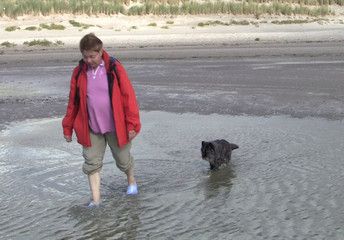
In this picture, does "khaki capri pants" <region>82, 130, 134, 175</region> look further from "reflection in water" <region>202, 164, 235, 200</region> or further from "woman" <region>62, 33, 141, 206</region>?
"reflection in water" <region>202, 164, 235, 200</region>

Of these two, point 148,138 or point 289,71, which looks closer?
point 148,138

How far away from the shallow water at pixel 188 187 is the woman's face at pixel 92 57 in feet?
4.45

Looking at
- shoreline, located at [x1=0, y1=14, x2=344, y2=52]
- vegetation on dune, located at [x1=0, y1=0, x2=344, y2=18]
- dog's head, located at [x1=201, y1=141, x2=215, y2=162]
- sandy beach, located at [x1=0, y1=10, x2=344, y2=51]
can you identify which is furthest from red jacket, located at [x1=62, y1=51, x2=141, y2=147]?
vegetation on dune, located at [x1=0, y1=0, x2=344, y2=18]

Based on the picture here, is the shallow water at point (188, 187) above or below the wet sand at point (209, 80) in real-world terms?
below

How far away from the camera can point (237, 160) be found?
20.8 ft

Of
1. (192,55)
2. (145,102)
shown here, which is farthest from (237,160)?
(192,55)

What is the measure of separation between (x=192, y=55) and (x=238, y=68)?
4.65 metres

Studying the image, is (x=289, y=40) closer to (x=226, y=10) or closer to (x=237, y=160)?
(x=226, y=10)

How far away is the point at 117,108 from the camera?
4680 mm

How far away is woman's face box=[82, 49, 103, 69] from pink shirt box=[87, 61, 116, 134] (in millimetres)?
70

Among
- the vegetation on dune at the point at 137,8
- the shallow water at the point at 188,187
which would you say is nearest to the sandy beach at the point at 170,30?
the vegetation on dune at the point at 137,8

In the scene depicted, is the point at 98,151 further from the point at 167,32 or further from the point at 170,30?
the point at 170,30

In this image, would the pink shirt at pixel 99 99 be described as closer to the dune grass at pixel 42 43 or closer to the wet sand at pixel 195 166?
the wet sand at pixel 195 166

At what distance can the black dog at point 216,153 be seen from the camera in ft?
19.3
